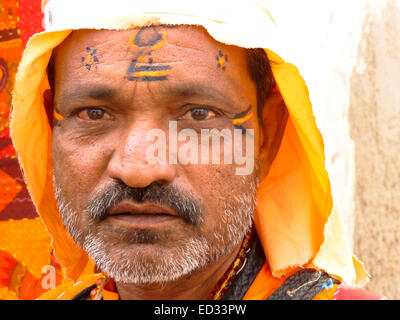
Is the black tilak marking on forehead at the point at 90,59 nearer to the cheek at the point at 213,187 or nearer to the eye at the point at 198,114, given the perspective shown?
the eye at the point at 198,114

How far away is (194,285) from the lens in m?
1.91

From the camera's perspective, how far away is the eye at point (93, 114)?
1789 millimetres

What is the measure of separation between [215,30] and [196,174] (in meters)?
0.47

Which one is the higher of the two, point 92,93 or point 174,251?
point 92,93

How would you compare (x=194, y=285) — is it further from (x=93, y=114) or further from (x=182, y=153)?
(x=93, y=114)

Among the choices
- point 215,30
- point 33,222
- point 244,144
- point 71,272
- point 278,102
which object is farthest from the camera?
point 33,222

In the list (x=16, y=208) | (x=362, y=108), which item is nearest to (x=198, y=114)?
(x=362, y=108)

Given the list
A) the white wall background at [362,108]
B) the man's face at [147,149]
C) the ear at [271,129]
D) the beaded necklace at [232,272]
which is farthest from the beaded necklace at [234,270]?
the white wall background at [362,108]

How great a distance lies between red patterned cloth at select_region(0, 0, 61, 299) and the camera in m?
2.80

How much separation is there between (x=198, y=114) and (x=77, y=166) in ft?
1.49

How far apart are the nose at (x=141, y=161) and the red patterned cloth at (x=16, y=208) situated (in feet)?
4.71
